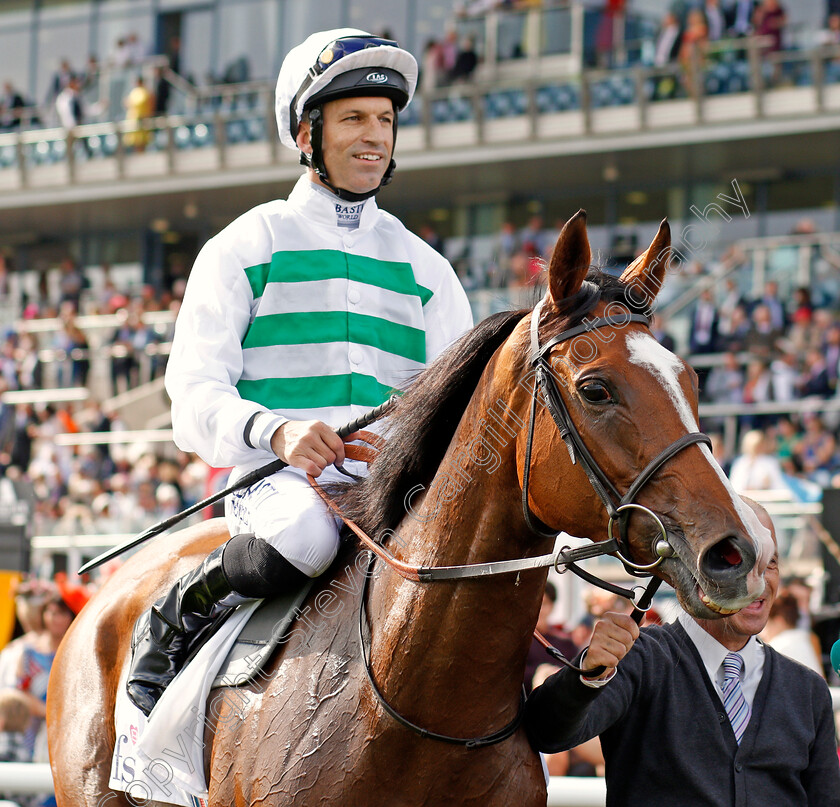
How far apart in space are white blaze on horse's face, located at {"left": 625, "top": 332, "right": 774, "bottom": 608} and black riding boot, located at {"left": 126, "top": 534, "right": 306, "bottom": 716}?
90 cm

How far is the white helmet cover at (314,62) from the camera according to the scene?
274 cm

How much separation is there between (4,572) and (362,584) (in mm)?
5298

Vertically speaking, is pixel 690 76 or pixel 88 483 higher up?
pixel 690 76

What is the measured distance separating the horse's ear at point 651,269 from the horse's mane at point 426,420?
23cm

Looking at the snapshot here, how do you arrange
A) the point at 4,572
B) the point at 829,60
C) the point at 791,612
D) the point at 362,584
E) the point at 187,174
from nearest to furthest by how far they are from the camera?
the point at 362,584
the point at 791,612
the point at 4,572
the point at 829,60
the point at 187,174

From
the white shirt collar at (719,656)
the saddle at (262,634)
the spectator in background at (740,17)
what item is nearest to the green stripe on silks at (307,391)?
the saddle at (262,634)

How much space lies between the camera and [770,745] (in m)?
2.55

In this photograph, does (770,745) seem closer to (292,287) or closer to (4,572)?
(292,287)

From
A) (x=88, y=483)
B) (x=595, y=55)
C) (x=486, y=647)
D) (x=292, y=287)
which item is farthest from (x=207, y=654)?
(x=595, y=55)

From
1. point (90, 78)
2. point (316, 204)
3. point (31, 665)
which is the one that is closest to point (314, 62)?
point (316, 204)

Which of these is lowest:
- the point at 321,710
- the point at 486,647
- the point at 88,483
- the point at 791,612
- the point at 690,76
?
the point at 88,483

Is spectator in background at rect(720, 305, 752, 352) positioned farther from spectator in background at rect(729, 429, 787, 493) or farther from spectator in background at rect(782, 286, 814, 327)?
spectator in background at rect(729, 429, 787, 493)

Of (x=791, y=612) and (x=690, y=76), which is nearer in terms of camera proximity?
(x=791, y=612)

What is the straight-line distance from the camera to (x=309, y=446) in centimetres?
240
